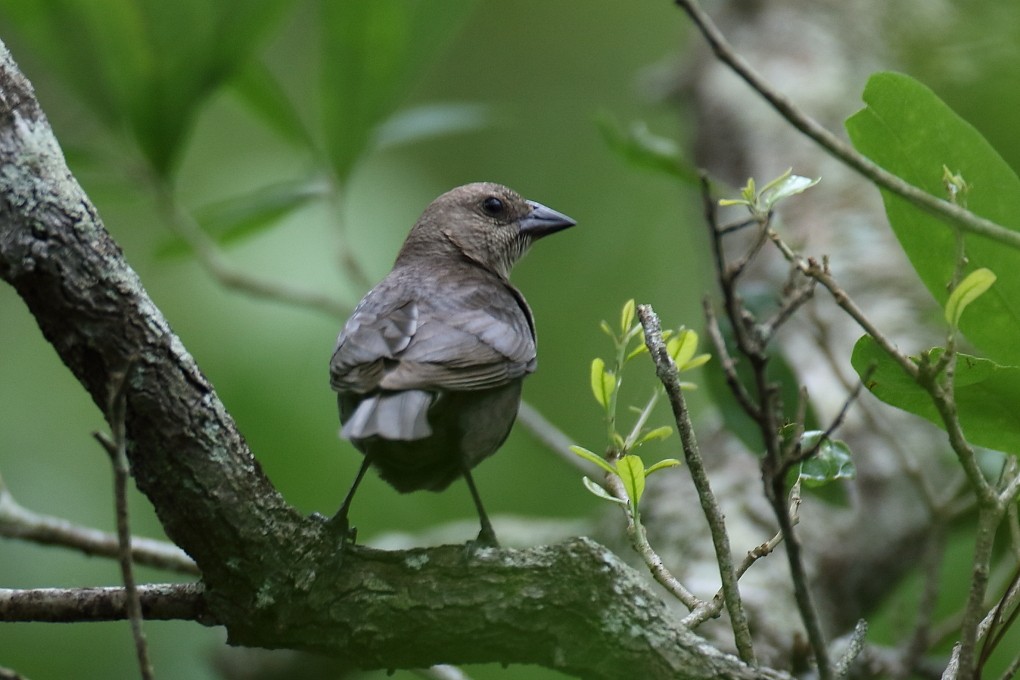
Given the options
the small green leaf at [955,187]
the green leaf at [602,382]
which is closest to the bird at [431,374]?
the green leaf at [602,382]

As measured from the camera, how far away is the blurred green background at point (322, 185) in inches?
184

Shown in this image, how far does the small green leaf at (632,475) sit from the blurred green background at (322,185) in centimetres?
150

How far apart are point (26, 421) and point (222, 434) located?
472 cm

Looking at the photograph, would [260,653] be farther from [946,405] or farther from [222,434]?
[946,405]

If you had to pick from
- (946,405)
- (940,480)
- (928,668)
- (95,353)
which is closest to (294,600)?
A: (95,353)

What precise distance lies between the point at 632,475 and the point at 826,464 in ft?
1.34

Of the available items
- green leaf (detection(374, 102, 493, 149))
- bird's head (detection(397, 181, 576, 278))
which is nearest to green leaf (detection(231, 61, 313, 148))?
green leaf (detection(374, 102, 493, 149))

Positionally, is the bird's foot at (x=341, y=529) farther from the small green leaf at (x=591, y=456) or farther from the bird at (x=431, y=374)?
the small green leaf at (x=591, y=456)

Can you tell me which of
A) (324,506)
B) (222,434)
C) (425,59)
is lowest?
(222,434)

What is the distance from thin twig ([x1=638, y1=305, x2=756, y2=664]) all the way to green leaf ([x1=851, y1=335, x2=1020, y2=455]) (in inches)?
16.3

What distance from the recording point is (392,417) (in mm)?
2588

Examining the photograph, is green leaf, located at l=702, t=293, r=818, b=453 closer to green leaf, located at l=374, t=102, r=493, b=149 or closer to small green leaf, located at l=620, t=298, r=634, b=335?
small green leaf, located at l=620, t=298, r=634, b=335

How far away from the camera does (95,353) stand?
214 cm

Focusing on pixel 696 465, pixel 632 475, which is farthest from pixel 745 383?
pixel 696 465
